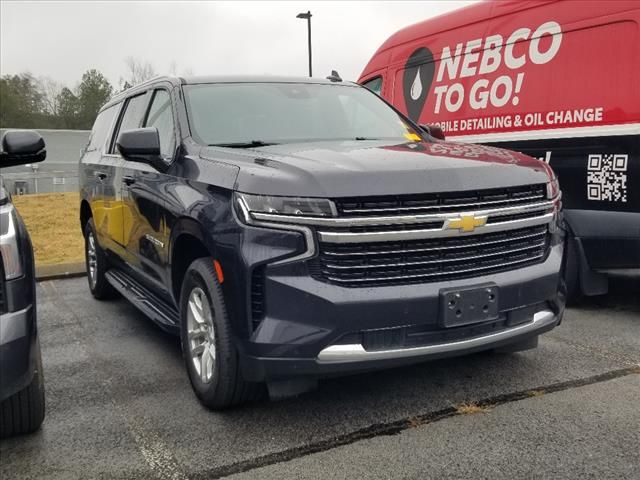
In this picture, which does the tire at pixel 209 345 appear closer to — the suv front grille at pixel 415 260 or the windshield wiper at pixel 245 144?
the suv front grille at pixel 415 260

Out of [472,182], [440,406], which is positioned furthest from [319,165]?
[440,406]

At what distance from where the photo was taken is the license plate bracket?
2.87 metres

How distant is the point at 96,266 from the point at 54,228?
18.1 feet

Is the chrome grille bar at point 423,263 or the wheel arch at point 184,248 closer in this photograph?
the chrome grille bar at point 423,263

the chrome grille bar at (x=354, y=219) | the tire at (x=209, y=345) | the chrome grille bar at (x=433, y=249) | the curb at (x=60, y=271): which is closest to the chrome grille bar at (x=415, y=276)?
the chrome grille bar at (x=433, y=249)

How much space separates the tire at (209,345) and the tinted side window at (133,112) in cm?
187

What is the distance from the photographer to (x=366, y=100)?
468 cm

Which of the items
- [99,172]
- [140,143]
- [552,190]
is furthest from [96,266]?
[552,190]

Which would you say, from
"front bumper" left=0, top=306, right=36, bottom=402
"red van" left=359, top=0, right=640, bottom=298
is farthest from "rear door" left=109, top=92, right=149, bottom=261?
"red van" left=359, top=0, right=640, bottom=298

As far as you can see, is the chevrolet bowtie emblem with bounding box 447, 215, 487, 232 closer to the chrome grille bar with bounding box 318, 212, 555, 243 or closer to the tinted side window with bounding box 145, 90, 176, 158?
the chrome grille bar with bounding box 318, 212, 555, 243

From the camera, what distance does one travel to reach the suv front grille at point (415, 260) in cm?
279

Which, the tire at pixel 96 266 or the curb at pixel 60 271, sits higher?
the tire at pixel 96 266

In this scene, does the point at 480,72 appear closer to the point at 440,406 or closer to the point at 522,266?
the point at 522,266

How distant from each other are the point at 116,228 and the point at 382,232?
2.78m
